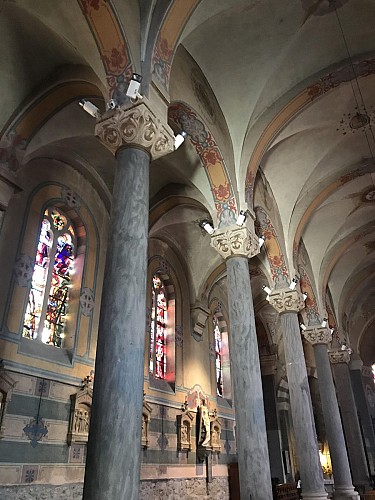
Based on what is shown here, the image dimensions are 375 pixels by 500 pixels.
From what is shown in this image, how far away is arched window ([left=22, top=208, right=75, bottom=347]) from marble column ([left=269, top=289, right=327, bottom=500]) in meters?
4.83

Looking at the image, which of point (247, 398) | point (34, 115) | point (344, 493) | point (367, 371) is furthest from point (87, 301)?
point (367, 371)

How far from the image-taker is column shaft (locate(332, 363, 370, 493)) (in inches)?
588

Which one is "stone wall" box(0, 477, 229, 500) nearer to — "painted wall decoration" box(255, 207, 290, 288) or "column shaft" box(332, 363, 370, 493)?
"painted wall decoration" box(255, 207, 290, 288)

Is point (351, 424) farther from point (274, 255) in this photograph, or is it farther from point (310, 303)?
point (274, 255)

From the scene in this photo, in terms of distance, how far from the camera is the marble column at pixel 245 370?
5812 millimetres

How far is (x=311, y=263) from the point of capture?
13648 mm

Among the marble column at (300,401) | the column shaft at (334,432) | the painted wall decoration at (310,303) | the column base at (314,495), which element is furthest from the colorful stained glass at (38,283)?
the column shaft at (334,432)

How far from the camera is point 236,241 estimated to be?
764 cm

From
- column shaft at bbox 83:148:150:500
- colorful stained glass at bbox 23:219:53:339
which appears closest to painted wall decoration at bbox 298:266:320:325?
colorful stained glass at bbox 23:219:53:339

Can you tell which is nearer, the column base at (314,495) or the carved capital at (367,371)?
the column base at (314,495)

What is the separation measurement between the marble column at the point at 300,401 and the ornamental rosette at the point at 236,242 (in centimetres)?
284

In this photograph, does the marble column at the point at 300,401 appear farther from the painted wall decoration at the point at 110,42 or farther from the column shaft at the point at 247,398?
the painted wall decoration at the point at 110,42

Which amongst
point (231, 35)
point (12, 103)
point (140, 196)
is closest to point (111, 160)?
point (12, 103)

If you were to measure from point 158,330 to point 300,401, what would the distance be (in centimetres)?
419
